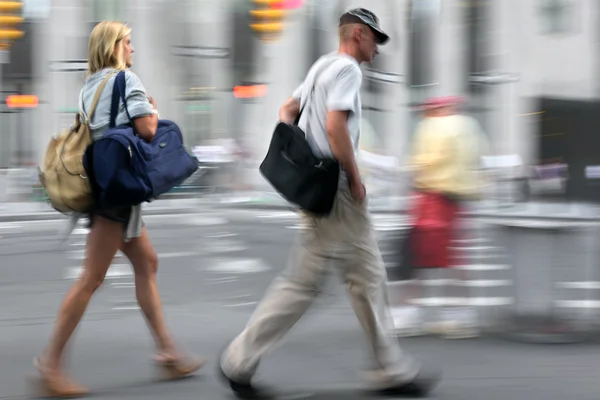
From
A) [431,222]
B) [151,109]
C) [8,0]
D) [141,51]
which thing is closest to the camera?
[151,109]

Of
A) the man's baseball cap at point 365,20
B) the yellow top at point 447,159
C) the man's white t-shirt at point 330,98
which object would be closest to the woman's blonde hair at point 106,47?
the man's white t-shirt at point 330,98

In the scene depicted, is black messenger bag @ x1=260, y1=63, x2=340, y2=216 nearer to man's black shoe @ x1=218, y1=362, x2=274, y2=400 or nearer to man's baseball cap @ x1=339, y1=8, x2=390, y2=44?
man's baseball cap @ x1=339, y1=8, x2=390, y2=44

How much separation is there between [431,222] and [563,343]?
1.11m

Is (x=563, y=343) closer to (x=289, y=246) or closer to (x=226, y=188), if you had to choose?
(x=289, y=246)

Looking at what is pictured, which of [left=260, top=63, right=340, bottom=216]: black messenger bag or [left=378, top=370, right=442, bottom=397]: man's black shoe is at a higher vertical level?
[left=260, top=63, right=340, bottom=216]: black messenger bag

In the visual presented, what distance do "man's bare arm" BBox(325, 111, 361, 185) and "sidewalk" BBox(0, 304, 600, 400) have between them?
105cm

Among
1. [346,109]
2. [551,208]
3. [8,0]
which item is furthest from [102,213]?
[8,0]

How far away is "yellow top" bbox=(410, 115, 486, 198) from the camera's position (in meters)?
6.40

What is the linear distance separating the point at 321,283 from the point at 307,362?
1.03 m

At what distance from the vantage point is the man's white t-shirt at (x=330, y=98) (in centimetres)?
423

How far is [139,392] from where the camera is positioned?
4652 millimetres

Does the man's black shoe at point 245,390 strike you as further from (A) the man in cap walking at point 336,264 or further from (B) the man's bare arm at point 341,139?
(B) the man's bare arm at point 341,139

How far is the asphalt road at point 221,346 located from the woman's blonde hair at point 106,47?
56.5 inches

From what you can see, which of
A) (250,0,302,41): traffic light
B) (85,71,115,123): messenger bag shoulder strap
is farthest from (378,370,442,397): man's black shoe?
(250,0,302,41): traffic light
